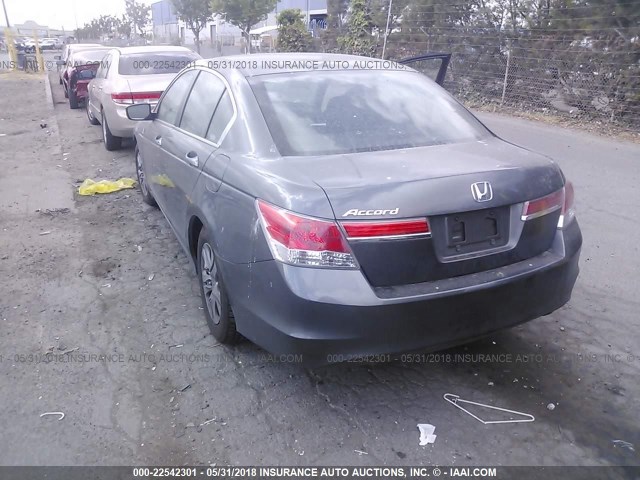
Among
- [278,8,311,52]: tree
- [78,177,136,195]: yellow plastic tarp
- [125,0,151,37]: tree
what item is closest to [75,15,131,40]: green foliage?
[125,0,151,37]: tree

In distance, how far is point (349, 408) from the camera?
301 cm

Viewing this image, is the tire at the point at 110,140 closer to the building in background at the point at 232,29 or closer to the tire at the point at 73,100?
the tire at the point at 73,100

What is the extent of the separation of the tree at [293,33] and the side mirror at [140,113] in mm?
16703

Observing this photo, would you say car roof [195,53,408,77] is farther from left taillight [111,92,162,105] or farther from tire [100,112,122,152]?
tire [100,112,122,152]

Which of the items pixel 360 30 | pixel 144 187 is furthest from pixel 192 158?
pixel 360 30

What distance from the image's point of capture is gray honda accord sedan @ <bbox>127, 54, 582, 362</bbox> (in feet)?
8.42

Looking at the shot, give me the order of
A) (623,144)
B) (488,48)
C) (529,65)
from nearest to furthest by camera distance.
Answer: (623,144), (529,65), (488,48)

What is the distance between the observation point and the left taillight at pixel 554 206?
285 cm

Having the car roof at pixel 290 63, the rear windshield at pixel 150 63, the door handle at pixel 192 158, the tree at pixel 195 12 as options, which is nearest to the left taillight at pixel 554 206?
the car roof at pixel 290 63

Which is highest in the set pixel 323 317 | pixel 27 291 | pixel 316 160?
pixel 316 160

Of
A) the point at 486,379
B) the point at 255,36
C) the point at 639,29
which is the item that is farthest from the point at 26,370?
the point at 255,36

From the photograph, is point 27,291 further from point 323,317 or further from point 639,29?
point 639,29

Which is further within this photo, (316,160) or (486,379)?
(486,379)

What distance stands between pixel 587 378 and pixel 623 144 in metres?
7.37
